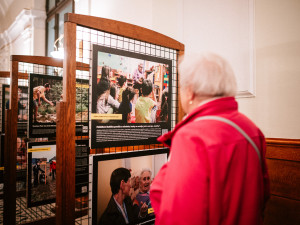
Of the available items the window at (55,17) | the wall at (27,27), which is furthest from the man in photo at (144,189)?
the wall at (27,27)

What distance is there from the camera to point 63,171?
114cm

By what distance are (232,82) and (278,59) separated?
107 cm

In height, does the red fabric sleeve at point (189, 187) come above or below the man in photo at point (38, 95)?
below

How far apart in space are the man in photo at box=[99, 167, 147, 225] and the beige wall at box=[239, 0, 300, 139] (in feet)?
3.81

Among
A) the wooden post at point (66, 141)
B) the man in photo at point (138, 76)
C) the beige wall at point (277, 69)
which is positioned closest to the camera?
the wooden post at point (66, 141)

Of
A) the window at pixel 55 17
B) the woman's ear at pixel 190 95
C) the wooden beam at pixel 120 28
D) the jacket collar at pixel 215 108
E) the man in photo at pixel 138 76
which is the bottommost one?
the jacket collar at pixel 215 108

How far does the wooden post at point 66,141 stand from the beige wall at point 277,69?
4.70 feet

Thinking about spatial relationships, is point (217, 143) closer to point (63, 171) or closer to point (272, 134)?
point (63, 171)

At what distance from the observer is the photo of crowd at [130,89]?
1.28 m

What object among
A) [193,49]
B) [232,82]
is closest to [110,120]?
[232,82]

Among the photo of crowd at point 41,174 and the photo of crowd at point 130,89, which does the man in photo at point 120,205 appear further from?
the photo of crowd at point 41,174

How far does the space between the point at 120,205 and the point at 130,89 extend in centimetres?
72

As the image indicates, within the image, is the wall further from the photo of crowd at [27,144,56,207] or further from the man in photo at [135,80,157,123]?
the man in photo at [135,80,157,123]

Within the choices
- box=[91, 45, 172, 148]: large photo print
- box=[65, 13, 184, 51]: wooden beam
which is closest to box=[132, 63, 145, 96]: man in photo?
box=[91, 45, 172, 148]: large photo print
